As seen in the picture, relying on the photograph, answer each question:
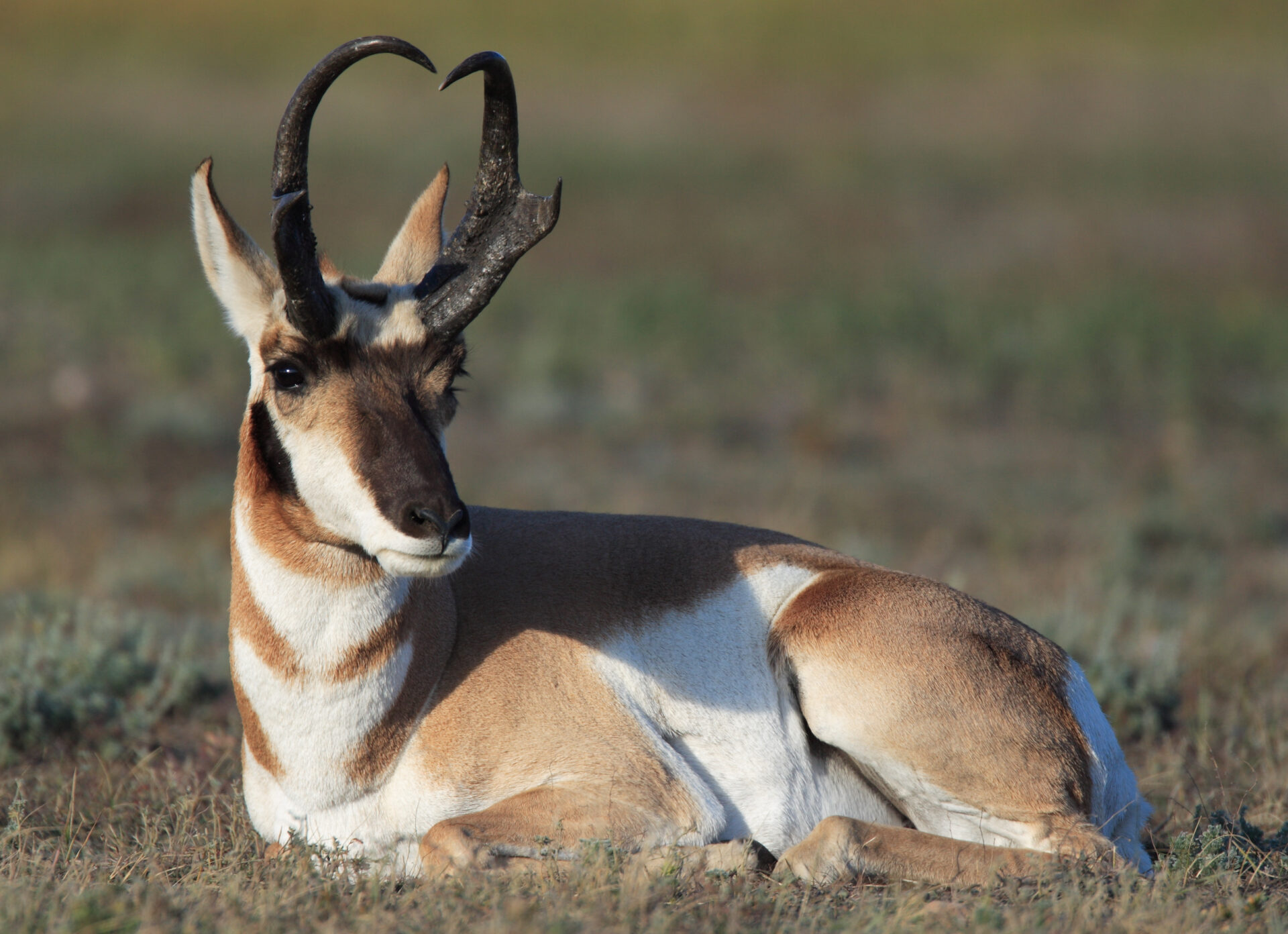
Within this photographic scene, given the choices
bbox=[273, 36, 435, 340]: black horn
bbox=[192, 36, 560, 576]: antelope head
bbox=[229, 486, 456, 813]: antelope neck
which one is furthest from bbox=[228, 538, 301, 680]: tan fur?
bbox=[273, 36, 435, 340]: black horn

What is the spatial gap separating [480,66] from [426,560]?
166 centimetres

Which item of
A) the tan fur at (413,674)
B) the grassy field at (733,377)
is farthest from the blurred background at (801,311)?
the tan fur at (413,674)

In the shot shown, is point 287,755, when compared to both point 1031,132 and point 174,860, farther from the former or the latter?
point 1031,132

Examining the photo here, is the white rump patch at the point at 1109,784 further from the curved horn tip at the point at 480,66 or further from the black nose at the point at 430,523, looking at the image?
the curved horn tip at the point at 480,66

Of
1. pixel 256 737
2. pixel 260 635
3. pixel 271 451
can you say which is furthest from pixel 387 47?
pixel 256 737

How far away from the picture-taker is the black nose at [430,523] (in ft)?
12.7

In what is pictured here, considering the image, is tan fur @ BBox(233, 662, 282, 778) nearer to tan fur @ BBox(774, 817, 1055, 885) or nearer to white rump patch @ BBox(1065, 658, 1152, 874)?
tan fur @ BBox(774, 817, 1055, 885)

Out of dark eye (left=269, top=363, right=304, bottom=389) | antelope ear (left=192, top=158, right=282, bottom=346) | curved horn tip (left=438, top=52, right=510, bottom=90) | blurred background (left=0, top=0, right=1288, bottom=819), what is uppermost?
curved horn tip (left=438, top=52, right=510, bottom=90)

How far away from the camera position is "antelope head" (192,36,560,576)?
399 cm

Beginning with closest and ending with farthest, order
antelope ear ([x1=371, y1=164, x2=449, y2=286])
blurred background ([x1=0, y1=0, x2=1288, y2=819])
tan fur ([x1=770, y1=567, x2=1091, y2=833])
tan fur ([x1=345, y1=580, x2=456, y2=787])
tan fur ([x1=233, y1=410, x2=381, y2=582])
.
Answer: tan fur ([x1=233, y1=410, x2=381, y2=582]) < tan fur ([x1=345, y1=580, x2=456, y2=787]) < tan fur ([x1=770, y1=567, x2=1091, y2=833]) < antelope ear ([x1=371, y1=164, x2=449, y2=286]) < blurred background ([x1=0, y1=0, x2=1288, y2=819])

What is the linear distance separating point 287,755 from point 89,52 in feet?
170

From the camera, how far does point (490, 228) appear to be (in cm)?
457

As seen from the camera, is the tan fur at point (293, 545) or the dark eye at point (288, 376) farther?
the tan fur at point (293, 545)

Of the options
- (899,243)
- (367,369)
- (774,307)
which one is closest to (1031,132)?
(899,243)
